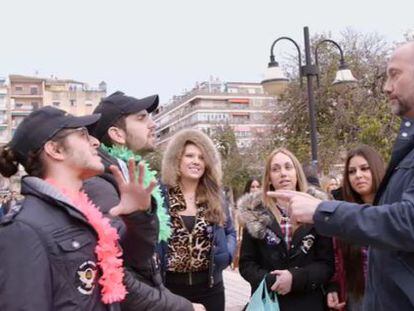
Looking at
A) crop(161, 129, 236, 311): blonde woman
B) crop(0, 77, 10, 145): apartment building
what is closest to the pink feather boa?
crop(161, 129, 236, 311): blonde woman

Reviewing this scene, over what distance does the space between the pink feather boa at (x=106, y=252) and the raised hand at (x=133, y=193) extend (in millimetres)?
101

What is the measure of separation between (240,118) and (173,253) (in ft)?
253

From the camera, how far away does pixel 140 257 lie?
2.58 metres

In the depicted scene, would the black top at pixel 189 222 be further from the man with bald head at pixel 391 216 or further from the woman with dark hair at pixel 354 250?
the man with bald head at pixel 391 216

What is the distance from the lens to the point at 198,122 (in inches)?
3061

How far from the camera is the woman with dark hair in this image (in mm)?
3855

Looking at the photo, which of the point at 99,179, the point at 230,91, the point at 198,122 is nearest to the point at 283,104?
the point at 99,179

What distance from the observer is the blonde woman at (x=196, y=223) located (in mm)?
3809

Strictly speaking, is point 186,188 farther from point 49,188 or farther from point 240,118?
point 240,118

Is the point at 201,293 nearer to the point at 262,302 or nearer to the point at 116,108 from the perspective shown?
the point at 262,302

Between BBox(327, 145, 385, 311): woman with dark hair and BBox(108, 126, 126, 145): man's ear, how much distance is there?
5.86ft

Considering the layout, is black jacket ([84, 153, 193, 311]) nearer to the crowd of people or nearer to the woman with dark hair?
the crowd of people

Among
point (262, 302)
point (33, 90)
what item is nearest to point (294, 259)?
point (262, 302)

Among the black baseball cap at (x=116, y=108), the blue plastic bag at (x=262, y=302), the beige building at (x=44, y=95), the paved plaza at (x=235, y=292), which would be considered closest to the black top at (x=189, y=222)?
the blue plastic bag at (x=262, y=302)
